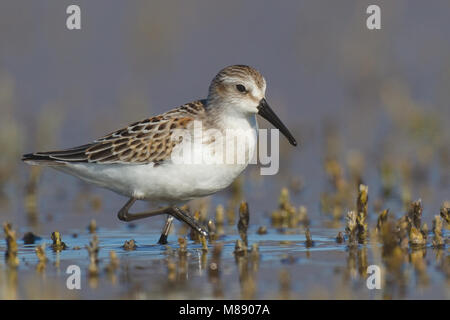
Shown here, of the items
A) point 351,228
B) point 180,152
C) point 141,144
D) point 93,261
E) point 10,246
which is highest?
point 141,144

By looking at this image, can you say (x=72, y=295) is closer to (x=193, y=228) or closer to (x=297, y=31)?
(x=193, y=228)

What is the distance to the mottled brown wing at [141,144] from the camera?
8.97 meters

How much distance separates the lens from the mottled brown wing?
897cm

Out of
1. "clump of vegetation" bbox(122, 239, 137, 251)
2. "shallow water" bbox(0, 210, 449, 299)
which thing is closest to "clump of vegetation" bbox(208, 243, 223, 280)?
"shallow water" bbox(0, 210, 449, 299)

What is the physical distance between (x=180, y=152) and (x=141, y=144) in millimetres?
492

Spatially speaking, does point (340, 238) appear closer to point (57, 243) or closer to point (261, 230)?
point (261, 230)

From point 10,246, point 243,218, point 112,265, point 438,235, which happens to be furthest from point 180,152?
point 438,235

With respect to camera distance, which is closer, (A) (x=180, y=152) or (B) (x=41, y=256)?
(B) (x=41, y=256)

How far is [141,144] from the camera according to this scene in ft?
29.9

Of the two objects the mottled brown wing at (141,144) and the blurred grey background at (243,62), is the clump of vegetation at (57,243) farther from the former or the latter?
the blurred grey background at (243,62)

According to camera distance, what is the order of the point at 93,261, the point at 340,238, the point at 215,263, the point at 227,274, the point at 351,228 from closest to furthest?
the point at 227,274 → the point at 93,261 → the point at 215,263 → the point at 351,228 → the point at 340,238

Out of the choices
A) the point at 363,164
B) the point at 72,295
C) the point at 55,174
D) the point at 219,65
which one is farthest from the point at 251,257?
the point at 219,65

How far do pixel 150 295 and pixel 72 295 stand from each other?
1.93 feet

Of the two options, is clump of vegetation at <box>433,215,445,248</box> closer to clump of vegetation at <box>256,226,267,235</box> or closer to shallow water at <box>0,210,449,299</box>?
shallow water at <box>0,210,449,299</box>
